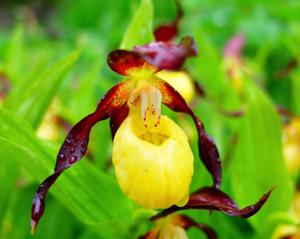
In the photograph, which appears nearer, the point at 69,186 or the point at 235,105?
the point at 69,186

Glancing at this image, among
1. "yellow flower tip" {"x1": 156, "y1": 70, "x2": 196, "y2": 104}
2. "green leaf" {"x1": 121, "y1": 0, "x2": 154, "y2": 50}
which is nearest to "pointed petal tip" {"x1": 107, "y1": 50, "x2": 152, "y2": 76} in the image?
"green leaf" {"x1": 121, "y1": 0, "x2": 154, "y2": 50}

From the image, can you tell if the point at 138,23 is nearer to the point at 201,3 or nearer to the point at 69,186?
the point at 69,186

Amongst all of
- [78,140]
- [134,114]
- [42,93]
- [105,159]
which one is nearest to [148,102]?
[134,114]

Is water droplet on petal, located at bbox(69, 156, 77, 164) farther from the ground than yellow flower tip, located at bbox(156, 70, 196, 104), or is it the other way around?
water droplet on petal, located at bbox(69, 156, 77, 164)

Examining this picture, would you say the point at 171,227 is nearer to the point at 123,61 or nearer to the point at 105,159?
the point at 123,61

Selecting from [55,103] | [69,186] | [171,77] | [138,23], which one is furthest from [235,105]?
[69,186]

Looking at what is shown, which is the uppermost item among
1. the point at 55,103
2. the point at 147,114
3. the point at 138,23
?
the point at 138,23

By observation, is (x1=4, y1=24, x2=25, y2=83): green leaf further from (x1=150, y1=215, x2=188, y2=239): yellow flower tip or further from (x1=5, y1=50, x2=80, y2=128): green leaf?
(x1=150, y1=215, x2=188, y2=239): yellow flower tip

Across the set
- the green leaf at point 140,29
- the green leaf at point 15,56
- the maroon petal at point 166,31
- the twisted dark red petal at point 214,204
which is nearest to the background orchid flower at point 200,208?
the twisted dark red petal at point 214,204
